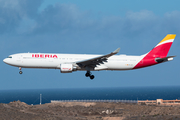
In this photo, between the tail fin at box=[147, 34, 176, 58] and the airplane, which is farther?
the tail fin at box=[147, 34, 176, 58]

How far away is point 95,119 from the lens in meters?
54.7

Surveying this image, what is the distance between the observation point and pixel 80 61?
3997 cm

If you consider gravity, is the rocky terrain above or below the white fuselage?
below

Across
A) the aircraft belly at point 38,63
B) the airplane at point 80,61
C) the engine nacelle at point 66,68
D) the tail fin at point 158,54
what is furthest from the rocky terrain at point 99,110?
the engine nacelle at point 66,68

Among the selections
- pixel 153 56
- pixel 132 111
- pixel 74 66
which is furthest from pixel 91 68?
pixel 132 111

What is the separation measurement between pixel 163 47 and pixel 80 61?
18003 millimetres

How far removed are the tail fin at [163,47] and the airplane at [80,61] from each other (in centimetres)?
114

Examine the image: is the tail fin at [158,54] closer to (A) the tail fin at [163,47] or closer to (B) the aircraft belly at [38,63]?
(A) the tail fin at [163,47]

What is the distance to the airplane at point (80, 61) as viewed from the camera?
40.2 metres

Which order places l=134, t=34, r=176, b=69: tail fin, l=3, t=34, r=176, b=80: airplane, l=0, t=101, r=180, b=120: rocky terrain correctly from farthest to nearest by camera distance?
l=0, t=101, r=180, b=120: rocky terrain, l=134, t=34, r=176, b=69: tail fin, l=3, t=34, r=176, b=80: airplane

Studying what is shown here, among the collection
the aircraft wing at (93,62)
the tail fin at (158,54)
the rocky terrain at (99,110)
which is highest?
the tail fin at (158,54)

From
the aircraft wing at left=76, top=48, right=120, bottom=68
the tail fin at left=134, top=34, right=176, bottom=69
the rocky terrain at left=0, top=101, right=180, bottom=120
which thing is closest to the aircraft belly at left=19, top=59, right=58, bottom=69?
the aircraft wing at left=76, top=48, right=120, bottom=68

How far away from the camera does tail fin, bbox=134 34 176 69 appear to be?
4444 centimetres

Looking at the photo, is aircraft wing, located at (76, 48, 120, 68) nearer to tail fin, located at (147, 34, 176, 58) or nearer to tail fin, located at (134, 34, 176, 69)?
tail fin, located at (134, 34, 176, 69)
